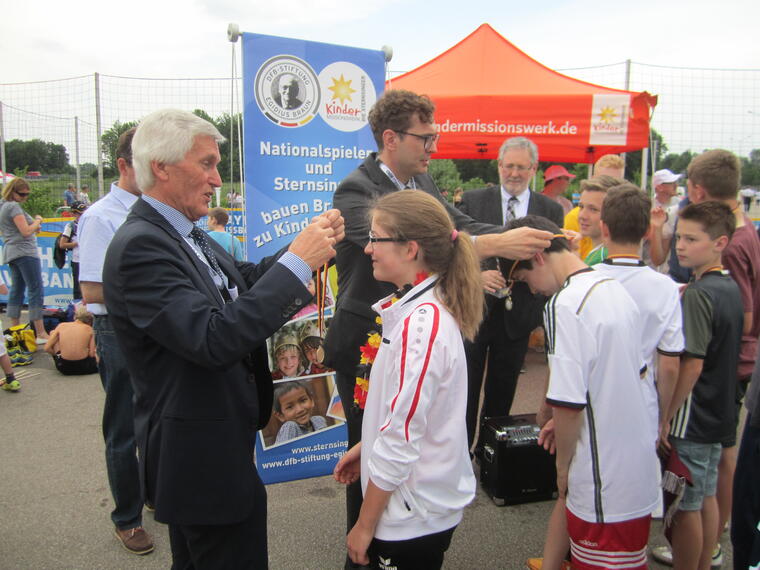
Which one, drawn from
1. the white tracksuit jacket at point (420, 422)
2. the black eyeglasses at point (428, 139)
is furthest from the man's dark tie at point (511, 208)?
the white tracksuit jacket at point (420, 422)

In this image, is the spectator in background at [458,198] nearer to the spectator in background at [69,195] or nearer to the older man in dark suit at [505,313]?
the older man in dark suit at [505,313]

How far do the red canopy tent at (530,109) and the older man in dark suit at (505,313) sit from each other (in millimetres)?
2353

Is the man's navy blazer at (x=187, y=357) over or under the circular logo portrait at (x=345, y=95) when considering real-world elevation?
under

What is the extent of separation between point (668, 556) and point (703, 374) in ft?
3.59

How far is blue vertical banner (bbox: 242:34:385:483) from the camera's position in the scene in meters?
3.26

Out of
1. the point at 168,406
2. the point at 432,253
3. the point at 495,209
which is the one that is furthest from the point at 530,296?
the point at 168,406

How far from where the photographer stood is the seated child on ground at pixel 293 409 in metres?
3.53

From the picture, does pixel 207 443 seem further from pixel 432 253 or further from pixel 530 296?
pixel 530 296

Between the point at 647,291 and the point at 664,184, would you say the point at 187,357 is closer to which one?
the point at 647,291

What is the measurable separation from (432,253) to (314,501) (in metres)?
2.25

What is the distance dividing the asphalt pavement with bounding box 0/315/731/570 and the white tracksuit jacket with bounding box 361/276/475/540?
4.58 ft

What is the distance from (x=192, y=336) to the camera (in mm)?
1328

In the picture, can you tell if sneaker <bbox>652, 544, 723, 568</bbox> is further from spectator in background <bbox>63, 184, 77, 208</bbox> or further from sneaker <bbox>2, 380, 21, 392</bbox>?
spectator in background <bbox>63, 184, 77, 208</bbox>

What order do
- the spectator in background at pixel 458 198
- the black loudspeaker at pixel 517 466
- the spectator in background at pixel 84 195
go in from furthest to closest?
the spectator in background at pixel 84 195
the spectator in background at pixel 458 198
the black loudspeaker at pixel 517 466
